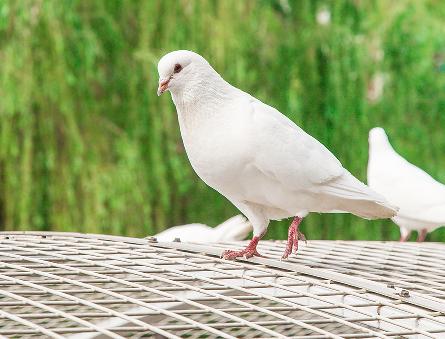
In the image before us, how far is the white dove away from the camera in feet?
10.2

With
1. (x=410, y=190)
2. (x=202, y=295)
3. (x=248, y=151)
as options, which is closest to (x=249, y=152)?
(x=248, y=151)

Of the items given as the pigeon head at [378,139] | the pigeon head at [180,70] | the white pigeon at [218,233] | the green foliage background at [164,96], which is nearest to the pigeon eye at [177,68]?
the pigeon head at [180,70]

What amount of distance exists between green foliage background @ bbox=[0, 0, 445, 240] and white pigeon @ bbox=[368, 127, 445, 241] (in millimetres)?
1313

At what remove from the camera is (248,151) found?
3.09 m

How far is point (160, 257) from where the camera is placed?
11.3 feet

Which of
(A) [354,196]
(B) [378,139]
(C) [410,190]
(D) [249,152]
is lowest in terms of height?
(A) [354,196]

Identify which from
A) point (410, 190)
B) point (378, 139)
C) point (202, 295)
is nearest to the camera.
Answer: point (202, 295)

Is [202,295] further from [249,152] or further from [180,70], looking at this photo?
[180,70]

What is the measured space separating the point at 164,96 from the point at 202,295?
392cm

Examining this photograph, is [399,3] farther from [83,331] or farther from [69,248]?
[83,331]

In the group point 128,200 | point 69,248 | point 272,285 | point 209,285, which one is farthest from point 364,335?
point 128,200

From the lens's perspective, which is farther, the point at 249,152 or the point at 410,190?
the point at 410,190

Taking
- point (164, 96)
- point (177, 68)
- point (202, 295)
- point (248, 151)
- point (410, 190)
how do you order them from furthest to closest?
point (164, 96)
point (410, 190)
point (177, 68)
point (248, 151)
point (202, 295)

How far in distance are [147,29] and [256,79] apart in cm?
84
